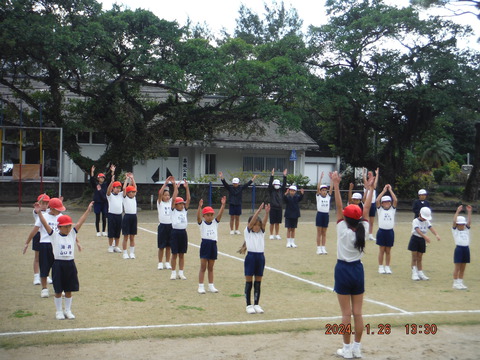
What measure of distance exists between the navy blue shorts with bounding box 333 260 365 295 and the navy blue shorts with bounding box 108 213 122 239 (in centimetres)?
920

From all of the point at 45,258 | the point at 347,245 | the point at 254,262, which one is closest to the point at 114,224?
the point at 45,258

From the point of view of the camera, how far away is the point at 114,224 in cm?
1582

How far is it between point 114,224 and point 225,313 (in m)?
6.73

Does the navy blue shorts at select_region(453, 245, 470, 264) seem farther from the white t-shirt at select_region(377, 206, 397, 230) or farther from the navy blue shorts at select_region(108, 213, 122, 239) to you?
the navy blue shorts at select_region(108, 213, 122, 239)

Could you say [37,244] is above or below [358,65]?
below

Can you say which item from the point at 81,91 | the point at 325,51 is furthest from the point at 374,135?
the point at 81,91

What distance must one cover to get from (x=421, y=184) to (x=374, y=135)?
425 centimetres

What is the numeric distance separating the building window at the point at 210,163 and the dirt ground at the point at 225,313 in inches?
867

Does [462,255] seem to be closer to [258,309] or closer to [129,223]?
[258,309]

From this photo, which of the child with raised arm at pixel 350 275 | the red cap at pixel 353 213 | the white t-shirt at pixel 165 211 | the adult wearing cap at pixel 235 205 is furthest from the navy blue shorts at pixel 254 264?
the adult wearing cap at pixel 235 205

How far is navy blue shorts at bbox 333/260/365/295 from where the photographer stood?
7.66m

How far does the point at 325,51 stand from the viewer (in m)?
34.0

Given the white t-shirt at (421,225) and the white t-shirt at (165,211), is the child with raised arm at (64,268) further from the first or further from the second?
the white t-shirt at (421,225)

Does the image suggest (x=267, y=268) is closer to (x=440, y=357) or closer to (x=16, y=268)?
(x=16, y=268)
